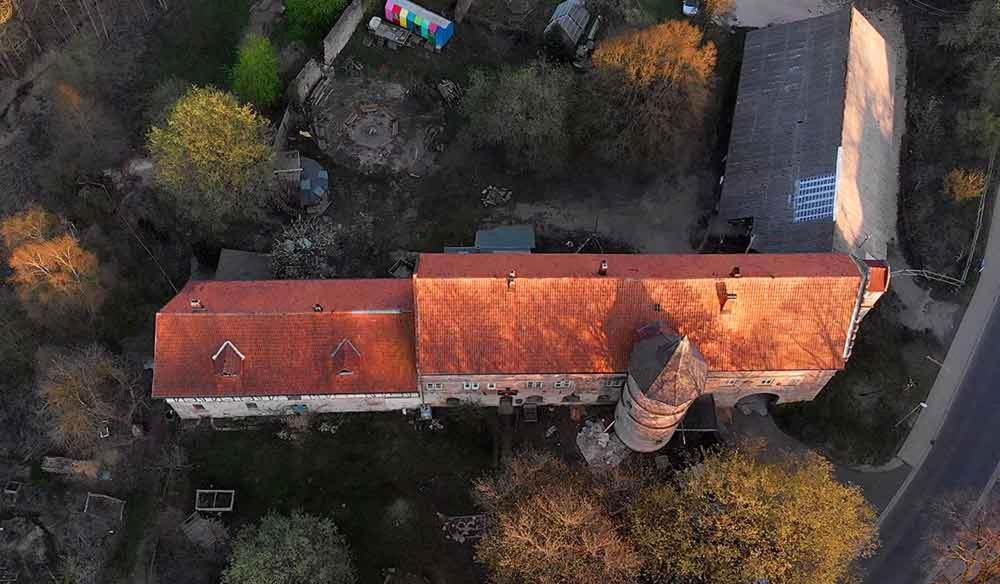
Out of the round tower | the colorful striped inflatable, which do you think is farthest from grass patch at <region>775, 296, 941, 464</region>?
the colorful striped inflatable

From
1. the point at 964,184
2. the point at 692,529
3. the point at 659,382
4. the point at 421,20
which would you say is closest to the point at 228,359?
the point at 659,382

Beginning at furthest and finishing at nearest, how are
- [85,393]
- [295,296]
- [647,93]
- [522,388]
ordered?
[647,93] < [522,388] < [85,393] < [295,296]

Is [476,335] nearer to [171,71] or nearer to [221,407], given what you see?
[221,407]

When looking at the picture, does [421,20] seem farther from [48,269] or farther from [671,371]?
[671,371]

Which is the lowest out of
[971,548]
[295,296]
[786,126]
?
[971,548]

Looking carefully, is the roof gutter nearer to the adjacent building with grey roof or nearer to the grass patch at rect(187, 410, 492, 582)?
the adjacent building with grey roof

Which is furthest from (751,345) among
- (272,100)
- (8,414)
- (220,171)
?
(8,414)
